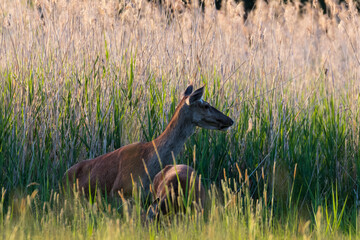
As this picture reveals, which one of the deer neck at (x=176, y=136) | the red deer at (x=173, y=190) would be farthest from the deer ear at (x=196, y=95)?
the red deer at (x=173, y=190)

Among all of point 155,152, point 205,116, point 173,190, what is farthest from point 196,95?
point 173,190

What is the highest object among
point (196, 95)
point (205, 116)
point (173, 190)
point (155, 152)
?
point (196, 95)

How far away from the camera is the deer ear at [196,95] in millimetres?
4547

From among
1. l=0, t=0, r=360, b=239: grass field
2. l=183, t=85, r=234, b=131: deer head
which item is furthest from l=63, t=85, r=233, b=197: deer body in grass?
l=0, t=0, r=360, b=239: grass field

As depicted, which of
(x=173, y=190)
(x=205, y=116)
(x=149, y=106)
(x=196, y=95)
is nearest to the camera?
(x=173, y=190)

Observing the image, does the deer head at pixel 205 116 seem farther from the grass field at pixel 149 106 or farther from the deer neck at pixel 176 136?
the grass field at pixel 149 106

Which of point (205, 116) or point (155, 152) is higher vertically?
point (205, 116)

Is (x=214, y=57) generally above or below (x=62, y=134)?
above

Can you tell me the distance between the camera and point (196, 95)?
4.59 metres

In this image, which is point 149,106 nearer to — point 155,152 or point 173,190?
point 155,152

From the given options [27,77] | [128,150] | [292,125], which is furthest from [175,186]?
[27,77]

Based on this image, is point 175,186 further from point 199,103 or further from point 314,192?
point 314,192

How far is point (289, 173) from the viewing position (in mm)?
5410

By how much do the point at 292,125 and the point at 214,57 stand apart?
1.26 metres
